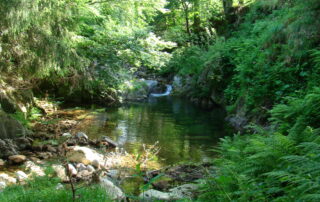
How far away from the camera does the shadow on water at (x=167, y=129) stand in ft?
29.2

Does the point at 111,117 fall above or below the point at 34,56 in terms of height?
below

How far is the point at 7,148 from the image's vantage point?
773 cm

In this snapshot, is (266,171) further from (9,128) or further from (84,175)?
(9,128)

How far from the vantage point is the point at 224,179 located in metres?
4.09

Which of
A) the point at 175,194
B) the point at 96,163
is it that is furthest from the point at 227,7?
the point at 175,194

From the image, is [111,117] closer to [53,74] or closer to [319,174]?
[53,74]

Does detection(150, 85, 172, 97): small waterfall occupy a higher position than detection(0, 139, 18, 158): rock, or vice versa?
detection(150, 85, 172, 97): small waterfall

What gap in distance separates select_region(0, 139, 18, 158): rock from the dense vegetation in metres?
2.28

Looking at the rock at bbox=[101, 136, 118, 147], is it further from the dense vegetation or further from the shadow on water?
the dense vegetation

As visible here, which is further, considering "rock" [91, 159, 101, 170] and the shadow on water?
the shadow on water

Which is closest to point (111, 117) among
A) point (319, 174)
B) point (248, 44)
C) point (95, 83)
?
point (95, 83)

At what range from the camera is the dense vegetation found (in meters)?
4.13

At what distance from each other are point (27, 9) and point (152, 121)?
6.77m

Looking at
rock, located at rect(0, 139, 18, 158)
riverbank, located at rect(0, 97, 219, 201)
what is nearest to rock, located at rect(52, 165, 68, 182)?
riverbank, located at rect(0, 97, 219, 201)
